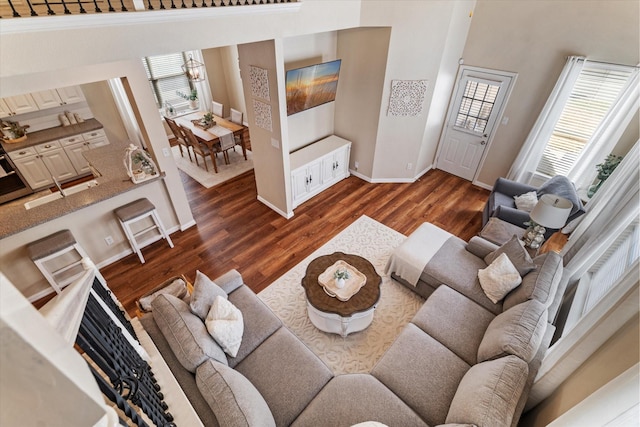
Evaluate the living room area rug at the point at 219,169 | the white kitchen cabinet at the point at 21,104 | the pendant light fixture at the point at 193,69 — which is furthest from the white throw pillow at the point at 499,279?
the white kitchen cabinet at the point at 21,104

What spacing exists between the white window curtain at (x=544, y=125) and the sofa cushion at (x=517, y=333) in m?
3.31

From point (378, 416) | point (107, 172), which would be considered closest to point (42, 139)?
point (107, 172)

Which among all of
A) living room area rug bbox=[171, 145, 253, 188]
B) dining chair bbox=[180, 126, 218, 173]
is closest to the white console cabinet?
living room area rug bbox=[171, 145, 253, 188]

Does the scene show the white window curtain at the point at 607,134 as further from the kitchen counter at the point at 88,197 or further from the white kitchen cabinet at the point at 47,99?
the white kitchen cabinet at the point at 47,99

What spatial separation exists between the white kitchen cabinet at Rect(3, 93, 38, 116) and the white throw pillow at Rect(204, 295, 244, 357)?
5559mm

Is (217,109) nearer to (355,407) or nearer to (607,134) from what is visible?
(355,407)

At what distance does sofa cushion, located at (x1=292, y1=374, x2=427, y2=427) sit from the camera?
7.11 ft

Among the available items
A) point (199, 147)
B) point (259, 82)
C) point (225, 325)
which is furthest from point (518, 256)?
point (199, 147)

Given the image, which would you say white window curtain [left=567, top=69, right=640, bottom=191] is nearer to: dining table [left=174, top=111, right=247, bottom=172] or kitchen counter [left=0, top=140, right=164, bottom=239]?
dining table [left=174, top=111, right=247, bottom=172]

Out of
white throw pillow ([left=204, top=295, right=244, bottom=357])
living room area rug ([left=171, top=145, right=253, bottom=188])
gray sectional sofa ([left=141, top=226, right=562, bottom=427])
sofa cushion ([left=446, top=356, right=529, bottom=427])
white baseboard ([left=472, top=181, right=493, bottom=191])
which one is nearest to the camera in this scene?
sofa cushion ([left=446, top=356, right=529, bottom=427])

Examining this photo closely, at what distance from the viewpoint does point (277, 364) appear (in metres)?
2.52

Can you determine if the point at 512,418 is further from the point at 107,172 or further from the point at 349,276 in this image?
the point at 107,172

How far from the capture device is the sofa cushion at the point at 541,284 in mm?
2609

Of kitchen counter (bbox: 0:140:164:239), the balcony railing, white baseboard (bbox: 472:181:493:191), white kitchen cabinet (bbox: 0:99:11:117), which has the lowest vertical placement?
white baseboard (bbox: 472:181:493:191)
